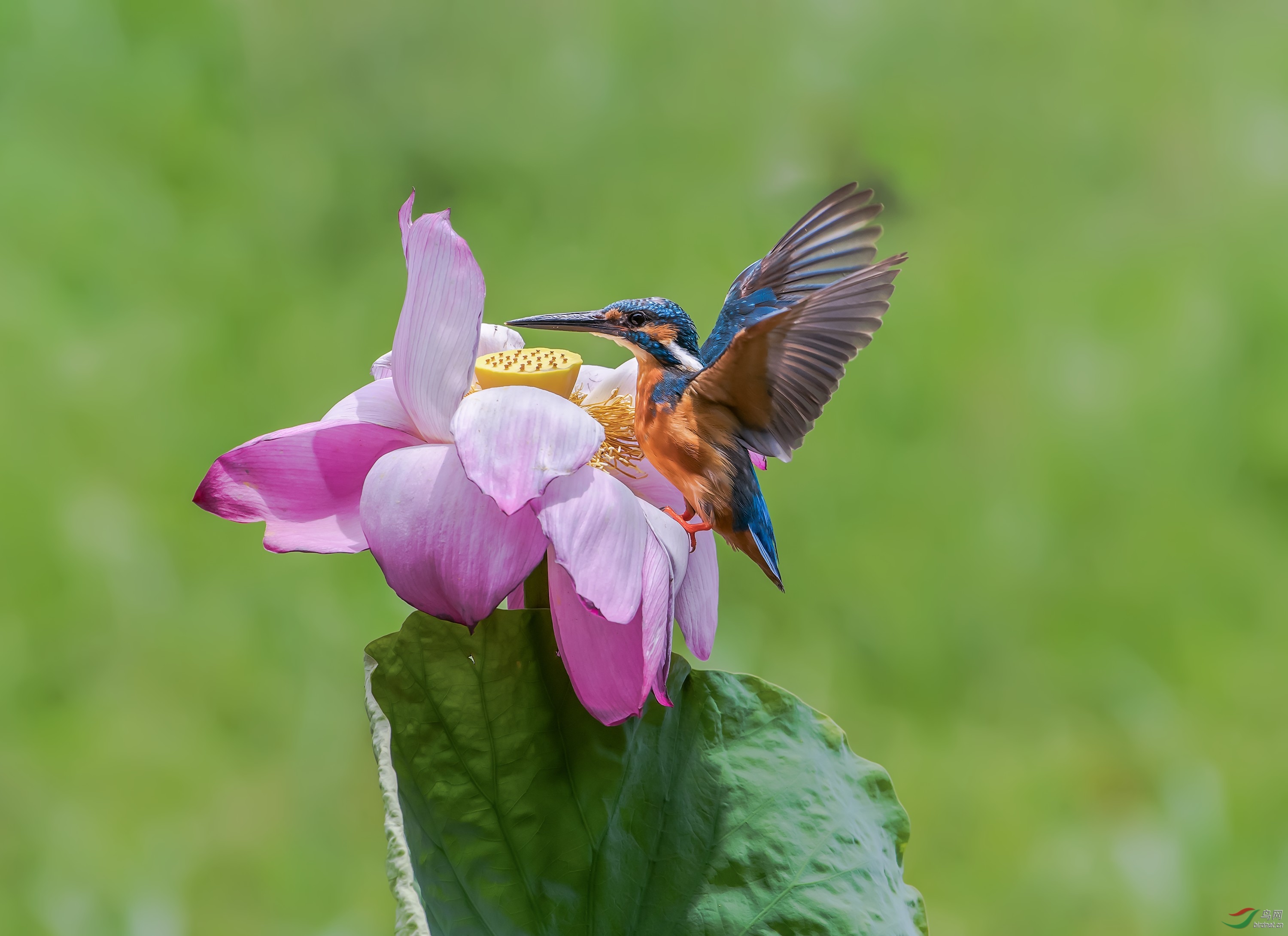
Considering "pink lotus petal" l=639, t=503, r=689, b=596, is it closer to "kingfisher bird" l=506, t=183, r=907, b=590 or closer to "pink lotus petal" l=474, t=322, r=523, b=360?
"kingfisher bird" l=506, t=183, r=907, b=590

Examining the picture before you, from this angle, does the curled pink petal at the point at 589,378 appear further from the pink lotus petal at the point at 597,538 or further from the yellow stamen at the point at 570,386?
the pink lotus petal at the point at 597,538

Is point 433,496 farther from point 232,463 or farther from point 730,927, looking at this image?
point 730,927

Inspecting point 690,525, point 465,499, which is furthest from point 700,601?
point 465,499

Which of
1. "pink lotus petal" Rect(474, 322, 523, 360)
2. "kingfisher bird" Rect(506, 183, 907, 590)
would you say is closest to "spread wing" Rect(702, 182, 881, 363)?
"kingfisher bird" Rect(506, 183, 907, 590)

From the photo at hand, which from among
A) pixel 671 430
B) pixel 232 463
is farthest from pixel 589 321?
pixel 232 463

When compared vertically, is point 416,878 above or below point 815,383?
below

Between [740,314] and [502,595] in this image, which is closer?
[502,595]
